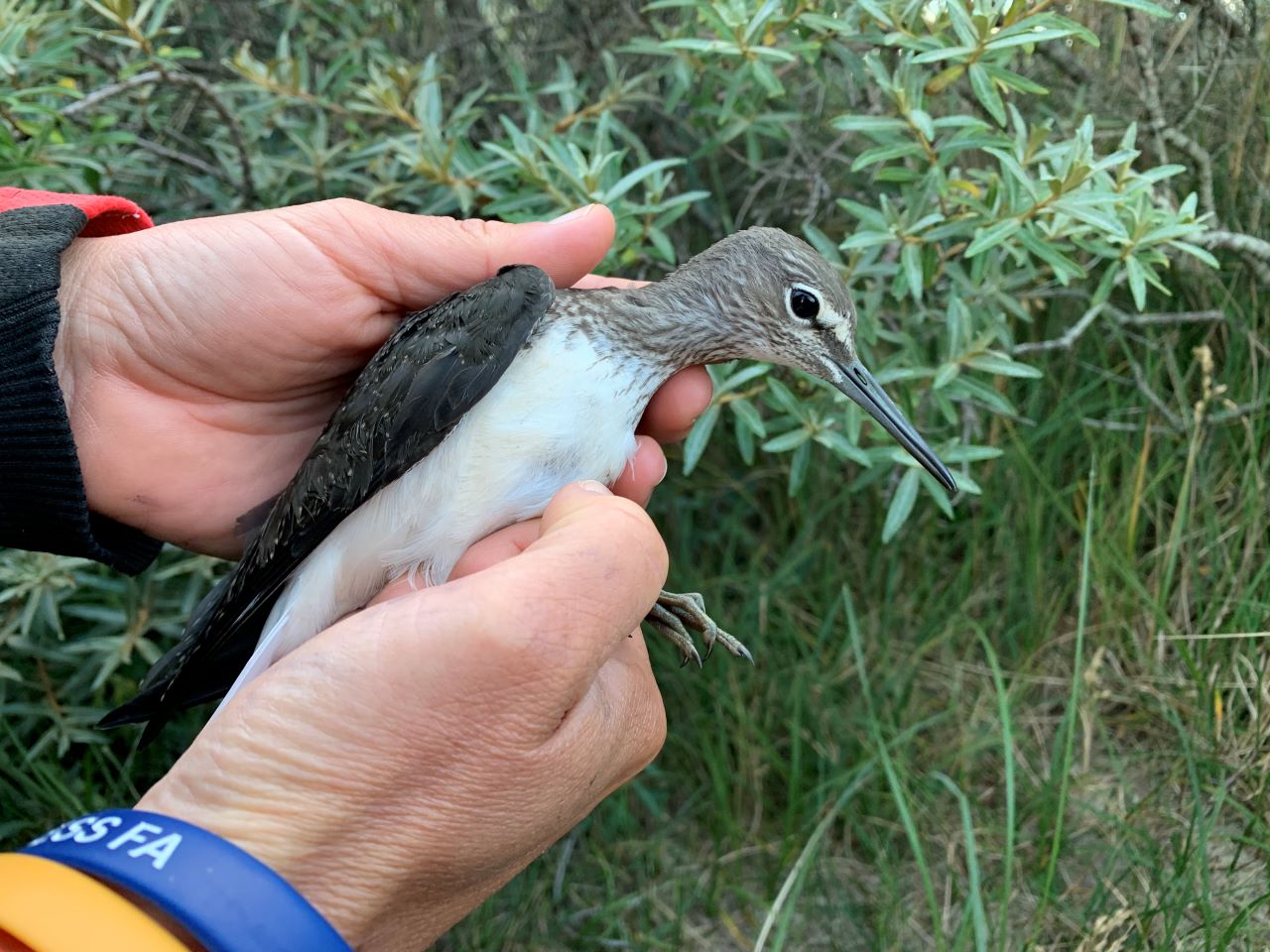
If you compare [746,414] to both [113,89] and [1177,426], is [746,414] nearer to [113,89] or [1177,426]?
[1177,426]

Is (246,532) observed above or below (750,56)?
below

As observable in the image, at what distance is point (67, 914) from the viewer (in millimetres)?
1444

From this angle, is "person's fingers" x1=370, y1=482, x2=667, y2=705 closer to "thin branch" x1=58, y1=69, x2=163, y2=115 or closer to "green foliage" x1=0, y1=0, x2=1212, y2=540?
"green foliage" x1=0, y1=0, x2=1212, y2=540

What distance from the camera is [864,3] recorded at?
274cm

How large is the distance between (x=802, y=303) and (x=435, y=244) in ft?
3.24

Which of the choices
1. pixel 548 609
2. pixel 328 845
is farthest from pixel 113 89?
pixel 328 845

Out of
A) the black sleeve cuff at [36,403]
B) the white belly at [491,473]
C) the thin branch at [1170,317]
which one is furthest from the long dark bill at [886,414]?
the black sleeve cuff at [36,403]

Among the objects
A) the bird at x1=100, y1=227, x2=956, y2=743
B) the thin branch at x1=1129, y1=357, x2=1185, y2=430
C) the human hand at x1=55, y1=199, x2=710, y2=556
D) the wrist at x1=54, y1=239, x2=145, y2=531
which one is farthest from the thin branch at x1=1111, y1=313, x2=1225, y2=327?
the wrist at x1=54, y1=239, x2=145, y2=531

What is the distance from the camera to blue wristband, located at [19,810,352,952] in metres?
1.49

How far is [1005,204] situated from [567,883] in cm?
254

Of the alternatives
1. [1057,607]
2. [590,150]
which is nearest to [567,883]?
[1057,607]

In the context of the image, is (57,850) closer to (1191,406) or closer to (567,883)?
(567,883)

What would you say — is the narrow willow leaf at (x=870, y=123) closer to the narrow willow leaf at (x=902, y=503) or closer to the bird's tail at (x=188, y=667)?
the narrow willow leaf at (x=902, y=503)

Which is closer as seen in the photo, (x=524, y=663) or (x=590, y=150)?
(x=524, y=663)
